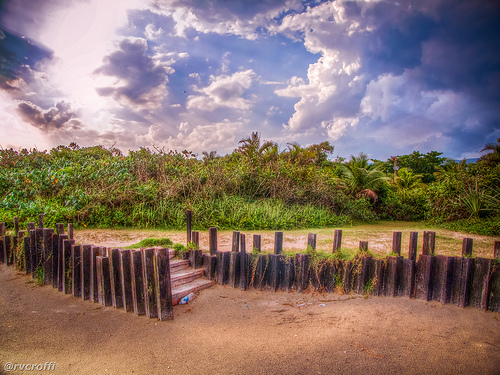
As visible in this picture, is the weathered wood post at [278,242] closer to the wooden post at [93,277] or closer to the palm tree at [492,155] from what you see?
the wooden post at [93,277]

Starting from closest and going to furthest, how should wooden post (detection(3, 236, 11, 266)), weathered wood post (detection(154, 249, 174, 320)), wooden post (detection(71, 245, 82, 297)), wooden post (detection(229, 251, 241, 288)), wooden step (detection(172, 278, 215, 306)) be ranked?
weathered wood post (detection(154, 249, 174, 320)), wooden step (detection(172, 278, 215, 306)), wooden post (detection(71, 245, 82, 297)), wooden post (detection(229, 251, 241, 288)), wooden post (detection(3, 236, 11, 266))

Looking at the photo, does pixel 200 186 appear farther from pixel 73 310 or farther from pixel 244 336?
pixel 244 336

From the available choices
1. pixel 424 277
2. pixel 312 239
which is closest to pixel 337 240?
pixel 312 239

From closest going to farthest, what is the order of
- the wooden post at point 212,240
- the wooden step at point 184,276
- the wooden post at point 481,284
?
the wooden post at point 481,284
the wooden step at point 184,276
the wooden post at point 212,240

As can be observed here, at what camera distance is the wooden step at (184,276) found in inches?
178

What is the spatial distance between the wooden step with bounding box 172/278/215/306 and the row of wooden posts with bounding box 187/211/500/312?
21 cm

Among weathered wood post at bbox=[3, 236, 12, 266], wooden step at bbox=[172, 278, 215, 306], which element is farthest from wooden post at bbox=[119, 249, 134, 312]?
weathered wood post at bbox=[3, 236, 12, 266]

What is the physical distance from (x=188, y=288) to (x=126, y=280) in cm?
95

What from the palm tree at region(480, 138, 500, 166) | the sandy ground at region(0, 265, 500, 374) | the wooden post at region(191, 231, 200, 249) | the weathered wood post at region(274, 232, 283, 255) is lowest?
the sandy ground at region(0, 265, 500, 374)

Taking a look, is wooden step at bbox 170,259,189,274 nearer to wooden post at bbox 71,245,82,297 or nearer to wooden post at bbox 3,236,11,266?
wooden post at bbox 71,245,82,297

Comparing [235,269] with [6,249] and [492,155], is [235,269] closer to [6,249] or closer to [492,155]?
[6,249]

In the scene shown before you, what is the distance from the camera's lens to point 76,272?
174 inches

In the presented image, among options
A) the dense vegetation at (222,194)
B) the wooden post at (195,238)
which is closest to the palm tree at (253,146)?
the dense vegetation at (222,194)

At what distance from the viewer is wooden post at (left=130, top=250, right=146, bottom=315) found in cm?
374
